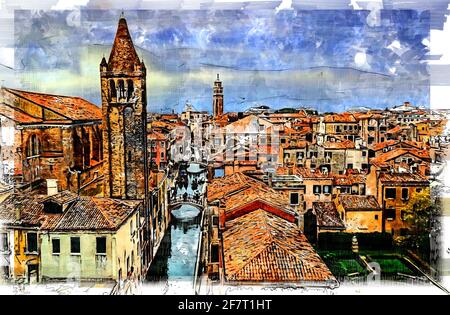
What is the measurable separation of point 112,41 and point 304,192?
2734 millimetres

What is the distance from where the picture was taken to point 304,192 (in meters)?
6.04

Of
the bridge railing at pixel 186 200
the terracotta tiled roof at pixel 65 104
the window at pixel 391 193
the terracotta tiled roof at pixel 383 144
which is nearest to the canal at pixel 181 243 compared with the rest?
the bridge railing at pixel 186 200

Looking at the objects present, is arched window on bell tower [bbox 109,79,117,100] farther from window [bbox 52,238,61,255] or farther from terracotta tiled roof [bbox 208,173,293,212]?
window [bbox 52,238,61,255]

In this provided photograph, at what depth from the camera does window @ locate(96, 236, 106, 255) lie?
556 centimetres

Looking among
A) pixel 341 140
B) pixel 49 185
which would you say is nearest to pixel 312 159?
pixel 341 140

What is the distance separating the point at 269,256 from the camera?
5.31 metres

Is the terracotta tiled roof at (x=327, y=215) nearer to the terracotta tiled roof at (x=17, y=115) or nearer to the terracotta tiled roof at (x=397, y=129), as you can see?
the terracotta tiled roof at (x=397, y=129)

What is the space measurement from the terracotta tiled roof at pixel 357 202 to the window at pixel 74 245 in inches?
116

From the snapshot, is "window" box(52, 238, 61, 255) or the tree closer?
"window" box(52, 238, 61, 255)

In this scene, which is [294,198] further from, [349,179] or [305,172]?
[349,179]

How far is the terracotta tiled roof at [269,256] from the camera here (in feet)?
17.3

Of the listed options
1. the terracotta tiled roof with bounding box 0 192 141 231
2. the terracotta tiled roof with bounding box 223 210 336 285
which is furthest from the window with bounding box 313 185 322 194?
the terracotta tiled roof with bounding box 0 192 141 231

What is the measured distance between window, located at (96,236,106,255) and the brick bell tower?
586 millimetres
